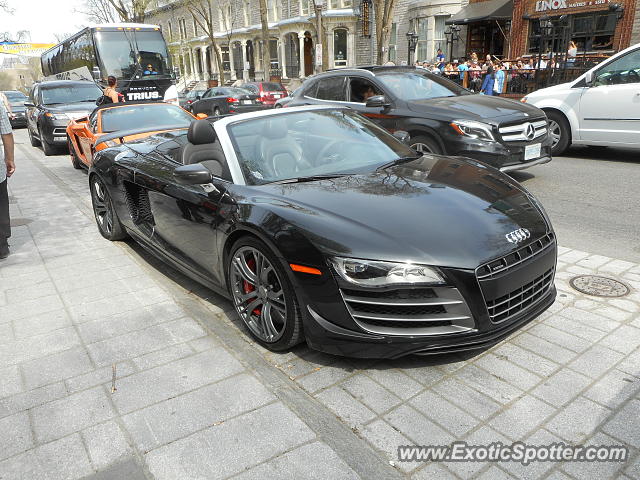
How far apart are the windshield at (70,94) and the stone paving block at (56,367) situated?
13.0 m

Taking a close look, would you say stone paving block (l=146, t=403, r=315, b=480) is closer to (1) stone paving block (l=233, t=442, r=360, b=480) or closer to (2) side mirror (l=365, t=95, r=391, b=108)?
(1) stone paving block (l=233, t=442, r=360, b=480)

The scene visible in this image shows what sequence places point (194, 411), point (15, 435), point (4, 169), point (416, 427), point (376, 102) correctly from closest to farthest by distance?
1. point (416, 427)
2. point (15, 435)
3. point (194, 411)
4. point (4, 169)
5. point (376, 102)

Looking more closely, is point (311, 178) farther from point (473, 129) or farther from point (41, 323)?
point (473, 129)

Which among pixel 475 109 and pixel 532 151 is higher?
pixel 475 109

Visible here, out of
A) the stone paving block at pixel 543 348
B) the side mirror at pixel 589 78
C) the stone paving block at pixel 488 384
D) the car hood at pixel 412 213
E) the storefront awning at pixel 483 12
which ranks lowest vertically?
the stone paving block at pixel 543 348

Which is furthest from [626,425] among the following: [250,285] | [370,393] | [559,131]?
[559,131]

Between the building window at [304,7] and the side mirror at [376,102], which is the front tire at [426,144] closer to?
the side mirror at [376,102]

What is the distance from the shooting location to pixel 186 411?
2.73 metres

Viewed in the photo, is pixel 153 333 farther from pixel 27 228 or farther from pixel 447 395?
pixel 27 228

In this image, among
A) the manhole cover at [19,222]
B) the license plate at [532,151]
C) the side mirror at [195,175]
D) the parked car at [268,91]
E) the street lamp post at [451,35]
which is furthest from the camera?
the street lamp post at [451,35]

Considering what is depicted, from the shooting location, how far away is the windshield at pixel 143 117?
877 cm

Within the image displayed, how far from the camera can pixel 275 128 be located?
157 inches

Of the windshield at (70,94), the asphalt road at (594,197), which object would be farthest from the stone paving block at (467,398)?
the windshield at (70,94)

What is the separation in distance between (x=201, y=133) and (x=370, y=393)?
7.58ft
